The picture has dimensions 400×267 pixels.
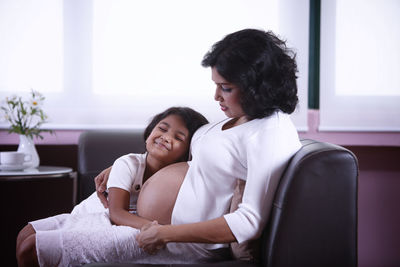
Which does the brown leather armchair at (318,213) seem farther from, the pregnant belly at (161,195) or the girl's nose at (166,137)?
the girl's nose at (166,137)

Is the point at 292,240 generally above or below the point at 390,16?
below

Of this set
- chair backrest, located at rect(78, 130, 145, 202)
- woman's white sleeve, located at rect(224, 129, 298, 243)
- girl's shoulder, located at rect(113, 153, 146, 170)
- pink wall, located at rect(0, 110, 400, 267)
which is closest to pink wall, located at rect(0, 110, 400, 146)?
pink wall, located at rect(0, 110, 400, 267)

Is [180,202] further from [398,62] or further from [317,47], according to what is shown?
[398,62]

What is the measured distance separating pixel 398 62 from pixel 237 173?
1582 mm

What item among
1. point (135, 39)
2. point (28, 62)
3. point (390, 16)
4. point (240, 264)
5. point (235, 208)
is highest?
point (390, 16)

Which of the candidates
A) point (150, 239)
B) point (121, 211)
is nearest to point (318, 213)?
point (150, 239)

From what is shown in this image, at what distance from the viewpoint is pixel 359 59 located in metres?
2.13

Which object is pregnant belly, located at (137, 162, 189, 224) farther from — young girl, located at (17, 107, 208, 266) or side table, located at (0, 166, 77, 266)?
side table, located at (0, 166, 77, 266)

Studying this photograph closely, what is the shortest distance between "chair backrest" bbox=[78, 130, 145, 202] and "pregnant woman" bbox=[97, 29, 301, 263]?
764mm

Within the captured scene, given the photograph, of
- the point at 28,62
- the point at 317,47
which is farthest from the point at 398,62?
the point at 28,62

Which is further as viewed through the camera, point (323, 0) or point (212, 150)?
point (323, 0)

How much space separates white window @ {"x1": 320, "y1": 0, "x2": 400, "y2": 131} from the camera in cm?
211

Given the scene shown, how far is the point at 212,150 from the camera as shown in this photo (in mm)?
1026

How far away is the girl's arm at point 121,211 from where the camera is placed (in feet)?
3.57
